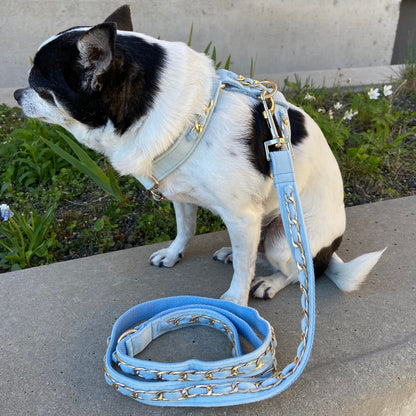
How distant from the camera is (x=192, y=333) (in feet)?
5.75

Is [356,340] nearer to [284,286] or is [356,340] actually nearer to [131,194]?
[284,286]

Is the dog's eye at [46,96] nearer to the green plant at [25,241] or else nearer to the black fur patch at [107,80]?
the black fur patch at [107,80]

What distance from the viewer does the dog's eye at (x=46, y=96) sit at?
1.58 metres

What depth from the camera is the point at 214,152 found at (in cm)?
159

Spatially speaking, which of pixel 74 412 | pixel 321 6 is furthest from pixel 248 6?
pixel 74 412

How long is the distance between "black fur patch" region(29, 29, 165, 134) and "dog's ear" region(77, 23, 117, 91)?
0.03m

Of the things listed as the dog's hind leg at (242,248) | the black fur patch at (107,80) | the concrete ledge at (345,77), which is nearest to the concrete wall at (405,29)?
the concrete ledge at (345,77)

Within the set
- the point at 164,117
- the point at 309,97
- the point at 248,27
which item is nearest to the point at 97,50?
the point at 164,117

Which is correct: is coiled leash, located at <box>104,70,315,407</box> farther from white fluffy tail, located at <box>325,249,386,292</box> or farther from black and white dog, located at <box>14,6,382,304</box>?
white fluffy tail, located at <box>325,249,386,292</box>

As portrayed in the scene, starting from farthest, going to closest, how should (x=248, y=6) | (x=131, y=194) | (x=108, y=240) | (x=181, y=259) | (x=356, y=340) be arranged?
(x=248, y=6)
(x=131, y=194)
(x=108, y=240)
(x=181, y=259)
(x=356, y=340)

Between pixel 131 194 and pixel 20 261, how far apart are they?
0.89 m

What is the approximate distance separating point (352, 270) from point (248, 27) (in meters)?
3.71

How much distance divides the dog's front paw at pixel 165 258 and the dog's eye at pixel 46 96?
94 cm

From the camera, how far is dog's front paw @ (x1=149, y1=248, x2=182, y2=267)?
7.14 feet
